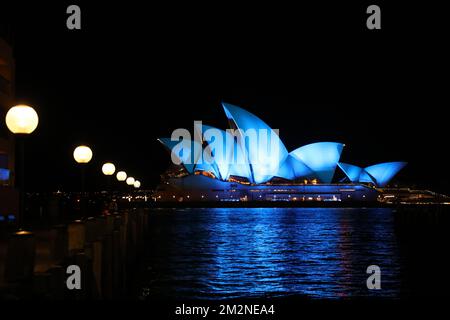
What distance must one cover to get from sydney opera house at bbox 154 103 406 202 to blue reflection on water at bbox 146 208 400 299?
31.8m

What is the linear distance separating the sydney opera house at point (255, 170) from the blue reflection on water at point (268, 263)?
3180 centimetres

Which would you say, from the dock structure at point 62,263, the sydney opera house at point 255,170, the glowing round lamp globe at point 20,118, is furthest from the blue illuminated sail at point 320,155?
the glowing round lamp globe at point 20,118

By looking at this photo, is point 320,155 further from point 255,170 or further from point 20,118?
point 20,118

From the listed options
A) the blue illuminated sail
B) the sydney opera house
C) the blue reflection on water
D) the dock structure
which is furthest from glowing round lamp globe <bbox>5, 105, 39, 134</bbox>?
the blue illuminated sail

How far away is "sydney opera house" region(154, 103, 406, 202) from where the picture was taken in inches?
2451

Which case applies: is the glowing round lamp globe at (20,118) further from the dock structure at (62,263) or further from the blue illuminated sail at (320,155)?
the blue illuminated sail at (320,155)

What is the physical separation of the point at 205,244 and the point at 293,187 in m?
52.4

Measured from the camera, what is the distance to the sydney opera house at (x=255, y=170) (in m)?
62.2

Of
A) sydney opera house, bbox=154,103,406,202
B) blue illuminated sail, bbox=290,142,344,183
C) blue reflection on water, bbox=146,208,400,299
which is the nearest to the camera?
blue reflection on water, bbox=146,208,400,299

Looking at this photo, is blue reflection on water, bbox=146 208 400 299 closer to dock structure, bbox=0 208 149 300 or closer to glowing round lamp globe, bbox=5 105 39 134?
dock structure, bbox=0 208 149 300

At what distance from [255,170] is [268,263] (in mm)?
53535
